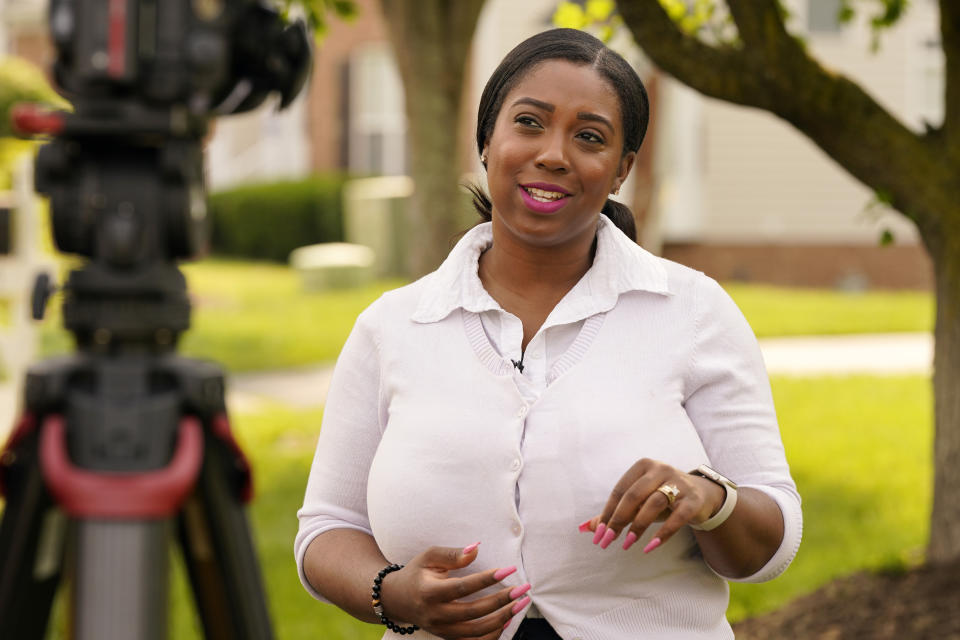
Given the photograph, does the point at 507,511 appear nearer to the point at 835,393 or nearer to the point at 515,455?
the point at 515,455

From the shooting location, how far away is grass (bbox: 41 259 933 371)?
35.0ft

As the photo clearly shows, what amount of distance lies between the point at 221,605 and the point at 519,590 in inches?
22.1

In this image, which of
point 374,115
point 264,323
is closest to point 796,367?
point 264,323

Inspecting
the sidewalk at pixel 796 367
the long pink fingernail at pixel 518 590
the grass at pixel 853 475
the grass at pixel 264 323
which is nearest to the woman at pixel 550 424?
the long pink fingernail at pixel 518 590

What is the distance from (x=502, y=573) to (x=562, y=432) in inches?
10.1

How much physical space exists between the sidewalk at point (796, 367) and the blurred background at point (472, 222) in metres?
0.03

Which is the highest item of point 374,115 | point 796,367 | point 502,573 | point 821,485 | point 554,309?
point 554,309

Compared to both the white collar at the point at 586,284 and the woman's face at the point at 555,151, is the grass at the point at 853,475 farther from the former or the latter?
the woman's face at the point at 555,151

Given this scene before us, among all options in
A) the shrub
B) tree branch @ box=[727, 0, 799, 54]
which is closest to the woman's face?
tree branch @ box=[727, 0, 799, 54]

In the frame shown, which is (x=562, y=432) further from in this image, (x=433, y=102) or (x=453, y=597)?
(x=433, y=102)

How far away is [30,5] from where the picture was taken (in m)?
26.3

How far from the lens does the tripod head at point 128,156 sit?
1.47m

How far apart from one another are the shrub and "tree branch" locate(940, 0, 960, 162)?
603 inches

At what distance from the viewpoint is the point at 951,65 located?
430cm
